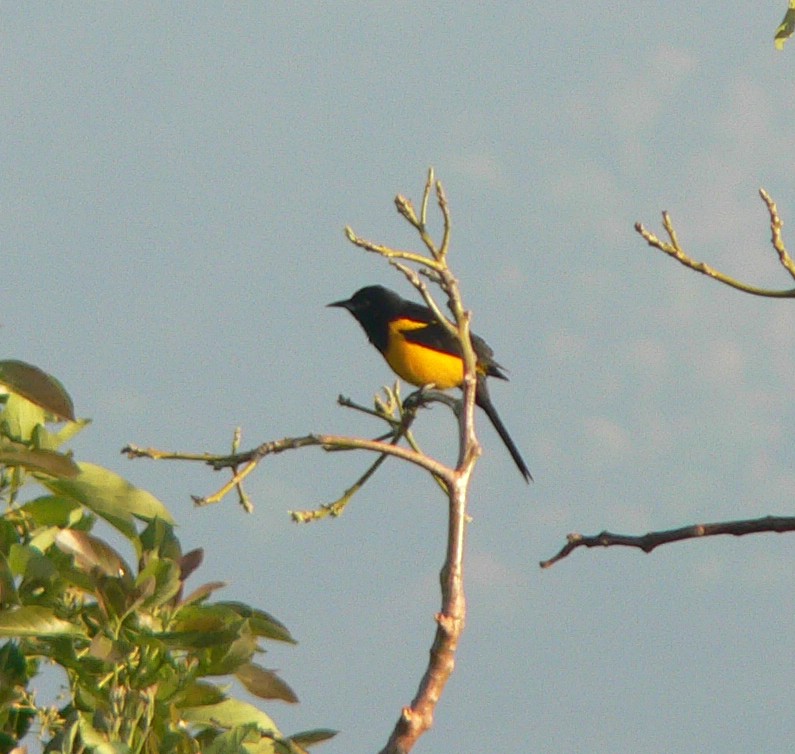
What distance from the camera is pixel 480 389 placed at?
8781 millimetres

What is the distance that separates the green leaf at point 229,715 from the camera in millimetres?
2264

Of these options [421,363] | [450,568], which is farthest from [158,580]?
[421,363]

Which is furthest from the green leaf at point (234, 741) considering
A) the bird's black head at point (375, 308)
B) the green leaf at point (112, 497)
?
the bird's black head at point (375, 308)

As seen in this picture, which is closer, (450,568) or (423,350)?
(450,568)

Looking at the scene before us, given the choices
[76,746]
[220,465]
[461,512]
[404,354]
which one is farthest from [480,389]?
[76,746]

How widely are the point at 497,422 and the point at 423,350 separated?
0.74 meters

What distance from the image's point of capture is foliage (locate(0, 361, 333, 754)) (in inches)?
83.0

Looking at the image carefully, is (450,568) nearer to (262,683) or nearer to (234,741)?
(262,683)

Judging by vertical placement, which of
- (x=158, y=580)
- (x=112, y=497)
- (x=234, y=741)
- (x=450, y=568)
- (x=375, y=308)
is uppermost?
(x=375, y=308)

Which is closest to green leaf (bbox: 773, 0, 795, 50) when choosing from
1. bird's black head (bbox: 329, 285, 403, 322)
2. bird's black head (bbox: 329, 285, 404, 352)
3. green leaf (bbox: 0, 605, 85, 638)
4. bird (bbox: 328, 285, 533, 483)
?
green leaf (bbox: 0, 605, 85, 638)

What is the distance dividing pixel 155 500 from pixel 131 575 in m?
0.12

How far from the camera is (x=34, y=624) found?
2092 millimetres

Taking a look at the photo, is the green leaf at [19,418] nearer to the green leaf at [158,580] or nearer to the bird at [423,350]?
the green leaf at [158,580]

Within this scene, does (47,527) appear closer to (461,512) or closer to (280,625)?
(280,625)
